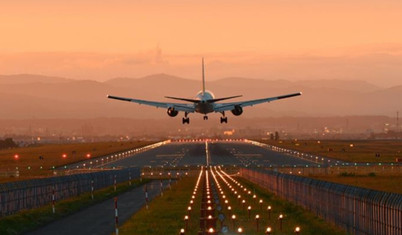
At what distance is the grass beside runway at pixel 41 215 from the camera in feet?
158

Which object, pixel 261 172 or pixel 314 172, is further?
pixel 314 172

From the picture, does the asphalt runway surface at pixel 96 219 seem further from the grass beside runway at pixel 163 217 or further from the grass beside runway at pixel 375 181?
the grass beside runway at pixel 375 181

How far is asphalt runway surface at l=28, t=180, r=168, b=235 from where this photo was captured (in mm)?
46625

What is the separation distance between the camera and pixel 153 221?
1988 inches

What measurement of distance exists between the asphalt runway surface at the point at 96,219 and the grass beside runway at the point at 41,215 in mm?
658

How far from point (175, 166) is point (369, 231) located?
355ft

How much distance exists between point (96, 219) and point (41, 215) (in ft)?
Result: 12.6

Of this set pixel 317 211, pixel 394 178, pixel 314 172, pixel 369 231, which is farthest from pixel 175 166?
pixel 369 231

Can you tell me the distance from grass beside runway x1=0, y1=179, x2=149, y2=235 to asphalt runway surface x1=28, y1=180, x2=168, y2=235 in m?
0.66

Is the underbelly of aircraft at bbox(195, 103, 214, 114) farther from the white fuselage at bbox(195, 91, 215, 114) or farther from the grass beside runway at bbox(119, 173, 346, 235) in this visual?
the grass beside runway at bbox(119, 173, 346, 235)

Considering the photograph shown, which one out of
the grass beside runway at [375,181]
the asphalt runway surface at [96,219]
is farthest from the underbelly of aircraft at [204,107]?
the asphalt runway surface at [96,219]

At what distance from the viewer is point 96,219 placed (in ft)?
176

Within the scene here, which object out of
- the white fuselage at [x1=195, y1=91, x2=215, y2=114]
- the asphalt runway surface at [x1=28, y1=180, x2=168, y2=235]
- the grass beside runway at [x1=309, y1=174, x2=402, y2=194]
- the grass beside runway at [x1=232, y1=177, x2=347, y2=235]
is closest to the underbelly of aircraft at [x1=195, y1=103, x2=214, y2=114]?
the white fuselage at [x1=195, y1=91, x2=215, y2=114]

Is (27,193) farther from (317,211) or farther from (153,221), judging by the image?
(317,211)
